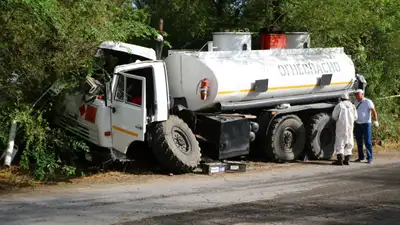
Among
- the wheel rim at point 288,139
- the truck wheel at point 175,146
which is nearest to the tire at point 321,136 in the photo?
the wheel rim at point 288,139

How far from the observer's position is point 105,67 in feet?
40.9

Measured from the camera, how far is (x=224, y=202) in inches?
375

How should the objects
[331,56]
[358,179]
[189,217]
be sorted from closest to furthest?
1. [189,217]
2. [358,179]
3. [331,56]

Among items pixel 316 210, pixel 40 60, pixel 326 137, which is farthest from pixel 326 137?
pixel 40 60

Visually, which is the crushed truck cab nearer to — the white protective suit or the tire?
the tire

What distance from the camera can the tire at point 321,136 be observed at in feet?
49.3

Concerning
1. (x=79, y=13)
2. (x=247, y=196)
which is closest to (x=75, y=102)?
(x=79, y=13)

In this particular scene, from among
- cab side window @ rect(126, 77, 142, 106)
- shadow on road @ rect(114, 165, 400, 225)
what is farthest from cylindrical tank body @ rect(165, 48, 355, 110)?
shadow on road @ rect(114, 165, 400, 225)

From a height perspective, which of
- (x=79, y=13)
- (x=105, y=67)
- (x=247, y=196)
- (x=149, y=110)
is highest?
(x=79, y=13)

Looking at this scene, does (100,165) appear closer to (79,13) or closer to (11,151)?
(11,151)

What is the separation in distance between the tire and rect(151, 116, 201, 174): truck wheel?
12.1ft

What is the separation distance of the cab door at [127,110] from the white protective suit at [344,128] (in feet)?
16.0

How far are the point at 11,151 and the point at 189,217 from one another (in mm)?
4476

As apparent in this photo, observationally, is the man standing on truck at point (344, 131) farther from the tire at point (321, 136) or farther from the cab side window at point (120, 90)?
the cab side window at point (120, 90)
